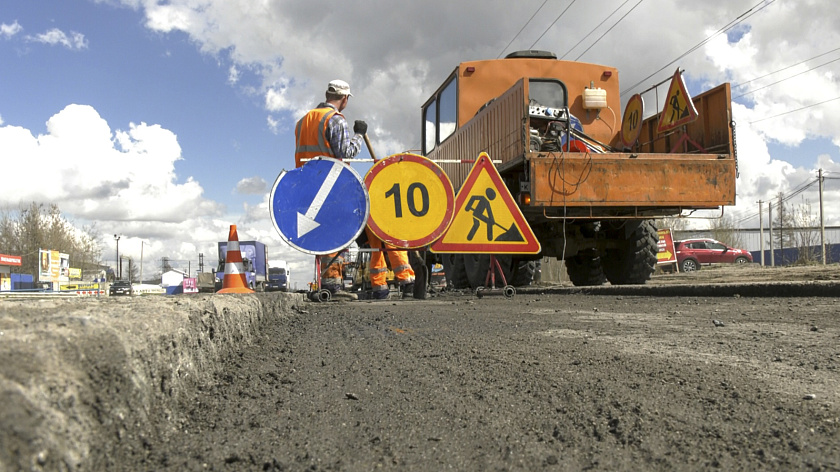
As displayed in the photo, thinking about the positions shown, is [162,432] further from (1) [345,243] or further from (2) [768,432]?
(1) [345,243]

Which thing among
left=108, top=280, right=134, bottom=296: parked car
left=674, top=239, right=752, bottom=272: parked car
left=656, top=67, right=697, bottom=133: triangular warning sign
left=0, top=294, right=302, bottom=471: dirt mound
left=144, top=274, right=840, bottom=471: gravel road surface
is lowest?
left=108, top=280, right=134, bottom=296: parked car

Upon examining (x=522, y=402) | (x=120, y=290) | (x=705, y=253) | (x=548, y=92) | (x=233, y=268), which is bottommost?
(x=120, y=290)

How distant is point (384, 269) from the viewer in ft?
23.9

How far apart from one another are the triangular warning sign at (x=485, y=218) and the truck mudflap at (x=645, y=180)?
1.46ft

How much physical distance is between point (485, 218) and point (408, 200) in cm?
98

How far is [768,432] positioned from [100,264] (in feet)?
247

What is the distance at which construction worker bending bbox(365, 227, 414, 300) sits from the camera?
691 cm

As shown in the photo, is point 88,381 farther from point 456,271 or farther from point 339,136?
point 456,271

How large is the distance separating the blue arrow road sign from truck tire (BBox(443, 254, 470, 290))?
4.63 m

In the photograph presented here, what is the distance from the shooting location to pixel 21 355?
4.21ft

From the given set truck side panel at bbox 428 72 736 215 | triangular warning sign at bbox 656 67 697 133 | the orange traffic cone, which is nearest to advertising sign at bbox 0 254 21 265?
the orange traffic cone

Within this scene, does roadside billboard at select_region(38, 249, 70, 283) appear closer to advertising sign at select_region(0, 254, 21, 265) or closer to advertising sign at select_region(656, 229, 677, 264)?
advertising sign at select_region(0, 254, 21, 265)

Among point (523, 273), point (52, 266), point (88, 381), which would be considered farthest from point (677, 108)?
point (52, 266)

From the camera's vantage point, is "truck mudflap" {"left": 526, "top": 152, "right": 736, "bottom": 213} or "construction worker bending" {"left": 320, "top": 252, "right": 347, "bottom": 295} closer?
"construction worker bending" {"left": 320, "top": 252, "right": 347, "bottom": 295}
